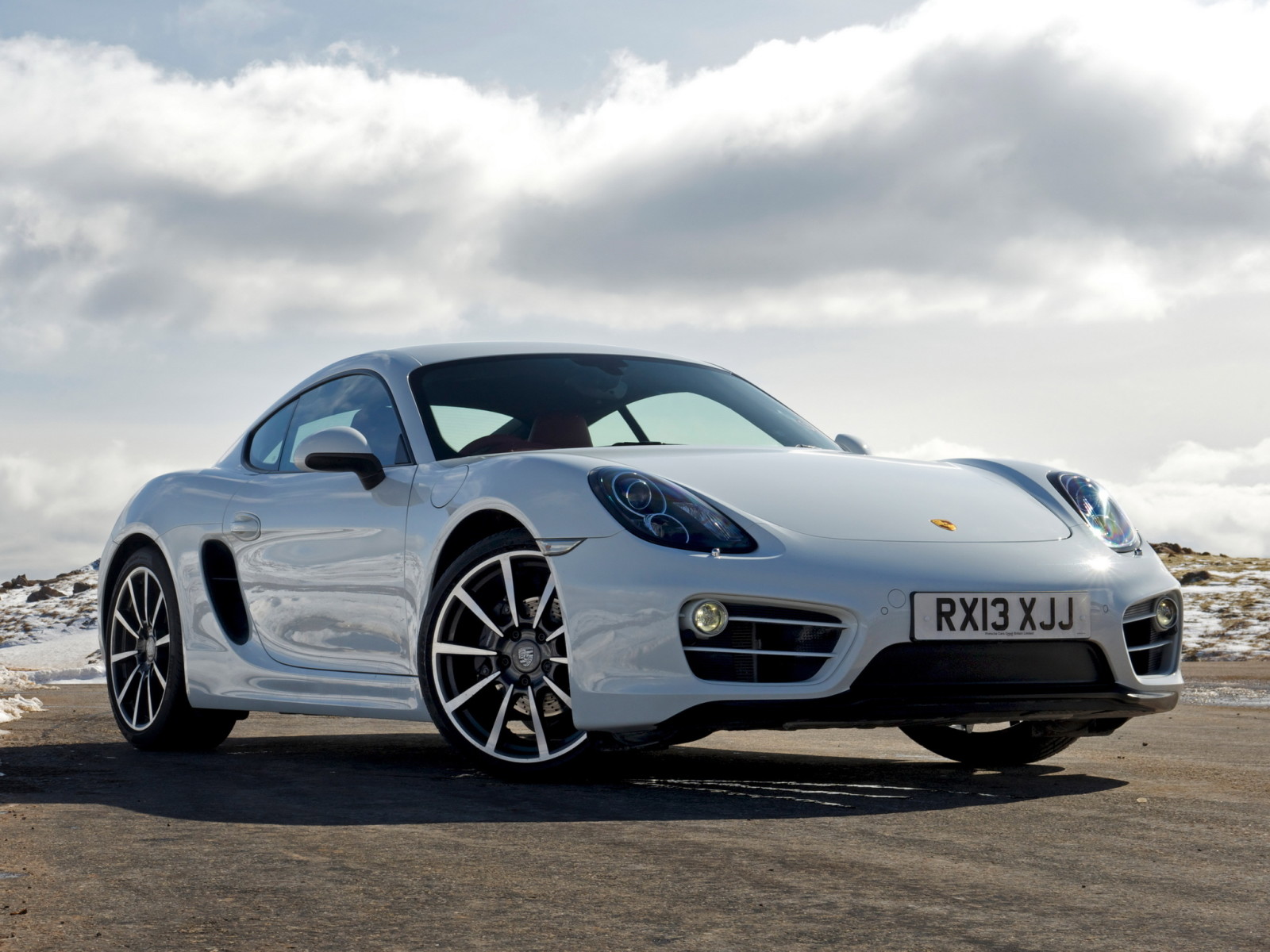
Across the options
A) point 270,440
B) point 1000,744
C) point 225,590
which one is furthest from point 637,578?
point 270,440

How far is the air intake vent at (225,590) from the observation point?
610cm

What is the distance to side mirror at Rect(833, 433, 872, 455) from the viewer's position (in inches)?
248

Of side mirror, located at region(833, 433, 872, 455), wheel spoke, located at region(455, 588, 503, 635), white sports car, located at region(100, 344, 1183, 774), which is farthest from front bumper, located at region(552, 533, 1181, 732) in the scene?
side mirror, located at region(833, 433, 872, 455)

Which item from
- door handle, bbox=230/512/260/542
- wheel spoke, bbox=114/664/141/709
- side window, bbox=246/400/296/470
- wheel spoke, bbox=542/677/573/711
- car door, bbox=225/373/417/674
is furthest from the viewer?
wheel spoke, bbox=114/664/141/709

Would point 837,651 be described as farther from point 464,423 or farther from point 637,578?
point 464,423

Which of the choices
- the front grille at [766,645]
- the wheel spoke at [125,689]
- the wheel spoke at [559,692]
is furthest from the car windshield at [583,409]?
the wheel spoke at [125,689]

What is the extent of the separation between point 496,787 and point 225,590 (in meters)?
2.15

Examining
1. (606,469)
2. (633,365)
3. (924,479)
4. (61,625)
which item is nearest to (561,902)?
(606,469)

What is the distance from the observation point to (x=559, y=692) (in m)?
4.54

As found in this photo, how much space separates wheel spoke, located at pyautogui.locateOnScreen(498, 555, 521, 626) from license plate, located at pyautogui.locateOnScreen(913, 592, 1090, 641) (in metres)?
1.17

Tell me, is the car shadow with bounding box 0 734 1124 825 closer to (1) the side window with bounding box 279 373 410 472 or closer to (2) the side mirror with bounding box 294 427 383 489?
(2) the side mirror with bounding box 294 427 383 489

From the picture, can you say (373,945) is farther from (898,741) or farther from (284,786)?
(898,741)

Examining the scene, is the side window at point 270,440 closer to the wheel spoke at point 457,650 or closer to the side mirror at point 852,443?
the wheel spoke at point 457,650

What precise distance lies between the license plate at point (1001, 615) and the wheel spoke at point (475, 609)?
49.2 inches
